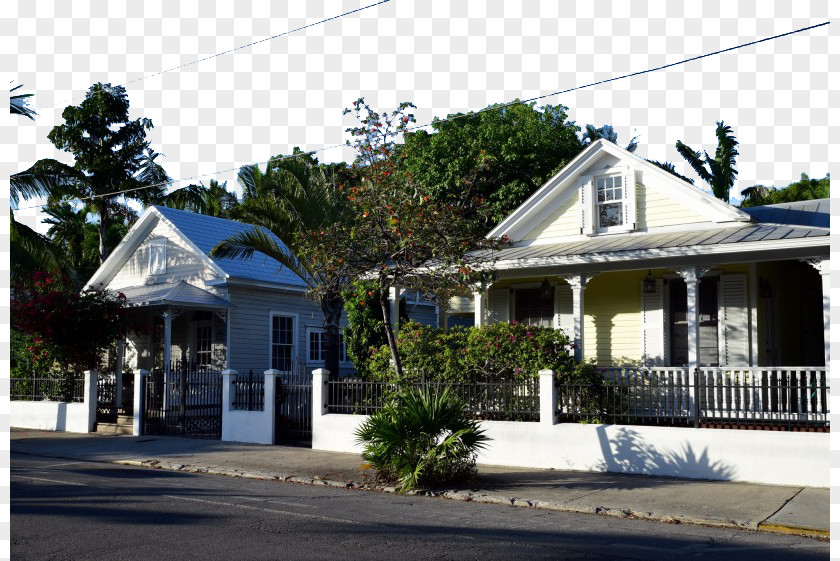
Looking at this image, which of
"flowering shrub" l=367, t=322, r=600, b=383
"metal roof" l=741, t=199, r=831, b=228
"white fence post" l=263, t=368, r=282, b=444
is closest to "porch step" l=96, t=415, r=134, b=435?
"white fence post" l=263, t=368, r=282, b=444

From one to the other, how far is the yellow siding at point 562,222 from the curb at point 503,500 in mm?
8629

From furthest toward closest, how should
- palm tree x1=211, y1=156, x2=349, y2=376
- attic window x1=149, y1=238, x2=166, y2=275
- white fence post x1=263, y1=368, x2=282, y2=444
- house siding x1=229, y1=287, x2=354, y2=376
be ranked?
attic window x1=149, y1=238, x2=166, y2=275 < house siding x1=229, y1=287, x2=354, y2=376 < palm tree x1=211, y1=156, x2=349, y2=376 < white fence post x1=263, y1=368, x2=282, y2=444

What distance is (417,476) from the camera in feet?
37.1

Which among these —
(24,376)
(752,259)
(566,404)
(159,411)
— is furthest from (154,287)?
(752,259)

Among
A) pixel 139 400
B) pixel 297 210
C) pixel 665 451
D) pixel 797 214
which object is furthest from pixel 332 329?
pixel 797 214

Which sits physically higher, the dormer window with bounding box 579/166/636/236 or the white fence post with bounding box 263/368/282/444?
the dormer window with bounding box 579/166/636/236

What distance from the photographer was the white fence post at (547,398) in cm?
1350

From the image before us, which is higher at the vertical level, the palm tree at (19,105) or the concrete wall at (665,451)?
the palm tree at (19,105)

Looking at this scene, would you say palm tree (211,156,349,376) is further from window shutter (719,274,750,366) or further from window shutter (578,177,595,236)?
window shutter (719,274,750,366)

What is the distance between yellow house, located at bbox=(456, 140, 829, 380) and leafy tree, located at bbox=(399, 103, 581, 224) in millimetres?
13359

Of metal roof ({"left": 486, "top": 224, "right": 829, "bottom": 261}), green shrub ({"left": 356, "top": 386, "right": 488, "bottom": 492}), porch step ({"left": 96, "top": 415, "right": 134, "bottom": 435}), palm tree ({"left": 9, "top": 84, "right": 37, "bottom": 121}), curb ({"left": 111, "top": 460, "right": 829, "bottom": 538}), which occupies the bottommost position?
curb ({"left": 111, "top": 460, "right": 829, "bottom": 538})

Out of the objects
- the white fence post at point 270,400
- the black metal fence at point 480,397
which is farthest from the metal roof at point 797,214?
the white fence post at point 270,400

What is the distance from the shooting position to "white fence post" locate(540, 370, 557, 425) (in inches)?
531

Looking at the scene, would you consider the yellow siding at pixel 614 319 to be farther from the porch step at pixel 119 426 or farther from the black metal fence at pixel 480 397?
the porch step at pixel 119 426
